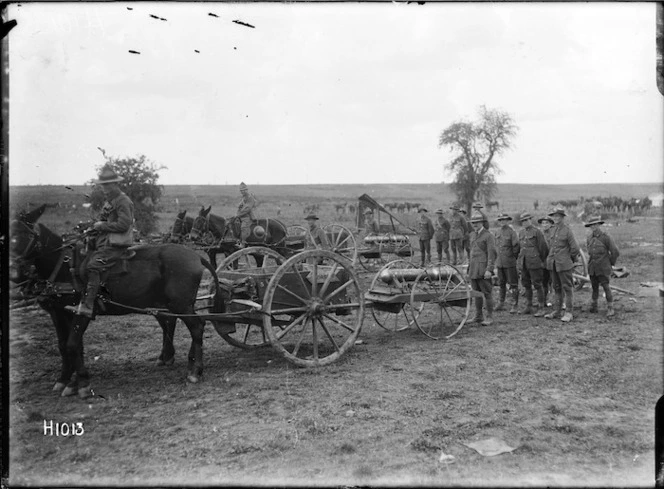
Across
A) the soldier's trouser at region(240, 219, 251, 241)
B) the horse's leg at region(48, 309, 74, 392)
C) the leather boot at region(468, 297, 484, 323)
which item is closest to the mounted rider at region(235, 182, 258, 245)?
the soldier's trouser at region(240, 219, 251, 241)

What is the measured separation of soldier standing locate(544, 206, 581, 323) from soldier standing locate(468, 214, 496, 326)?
3.98ft

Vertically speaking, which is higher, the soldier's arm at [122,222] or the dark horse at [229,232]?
the soldier's arm at [122,222]

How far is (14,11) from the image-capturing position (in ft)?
13.1

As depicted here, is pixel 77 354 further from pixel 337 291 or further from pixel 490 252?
pixel 490 252

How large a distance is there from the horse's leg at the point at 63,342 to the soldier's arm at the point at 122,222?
1.16 meters

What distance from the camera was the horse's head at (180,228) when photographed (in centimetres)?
1206

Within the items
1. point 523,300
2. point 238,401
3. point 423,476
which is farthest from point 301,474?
point 523,300

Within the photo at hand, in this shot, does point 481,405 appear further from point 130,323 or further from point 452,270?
point 130,323

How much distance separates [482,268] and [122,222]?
20.9 ft

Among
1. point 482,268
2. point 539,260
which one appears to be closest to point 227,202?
point 539,260

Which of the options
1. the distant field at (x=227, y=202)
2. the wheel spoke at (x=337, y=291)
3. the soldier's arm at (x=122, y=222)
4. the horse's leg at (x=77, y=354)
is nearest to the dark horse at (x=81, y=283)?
the horse's leg at (x=77, y=354)

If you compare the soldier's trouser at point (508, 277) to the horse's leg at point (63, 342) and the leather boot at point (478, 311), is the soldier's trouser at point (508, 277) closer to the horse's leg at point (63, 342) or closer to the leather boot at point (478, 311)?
the leather boot at point (478, 311)

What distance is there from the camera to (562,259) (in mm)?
9773

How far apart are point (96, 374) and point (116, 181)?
2491 millimetres
